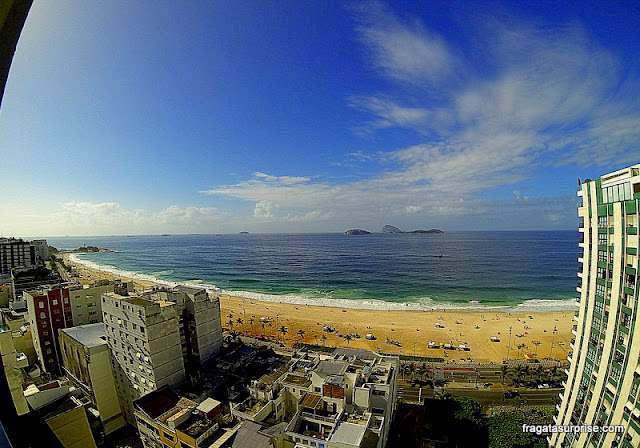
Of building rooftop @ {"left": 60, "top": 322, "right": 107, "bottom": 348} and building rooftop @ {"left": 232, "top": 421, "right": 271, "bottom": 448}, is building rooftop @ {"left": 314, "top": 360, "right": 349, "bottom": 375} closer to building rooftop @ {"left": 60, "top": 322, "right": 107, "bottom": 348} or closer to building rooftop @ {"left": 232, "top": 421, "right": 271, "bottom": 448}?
building rooftop @ {"left": 232, "top": 421, "right": 271, "bottom": 448}

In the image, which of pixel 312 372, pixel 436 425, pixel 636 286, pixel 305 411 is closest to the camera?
pixel 636 286

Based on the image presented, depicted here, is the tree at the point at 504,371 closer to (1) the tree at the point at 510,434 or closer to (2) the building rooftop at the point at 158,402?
(1) the tree at the point at 510,434

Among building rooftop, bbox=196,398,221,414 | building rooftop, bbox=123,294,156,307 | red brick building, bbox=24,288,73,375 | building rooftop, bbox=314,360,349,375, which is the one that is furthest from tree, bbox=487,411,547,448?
red brick building, bbox=24,288,73,375

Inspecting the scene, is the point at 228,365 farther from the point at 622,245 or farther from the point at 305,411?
the point at 622,245

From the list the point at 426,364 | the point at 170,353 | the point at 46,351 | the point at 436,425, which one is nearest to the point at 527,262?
the point at 426,364

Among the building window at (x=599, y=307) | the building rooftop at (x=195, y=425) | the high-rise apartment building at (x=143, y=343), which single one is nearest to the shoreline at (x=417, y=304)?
the high-rise apartment building at (x=143, y=343)

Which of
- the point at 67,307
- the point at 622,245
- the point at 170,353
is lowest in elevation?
the point at 170,353
